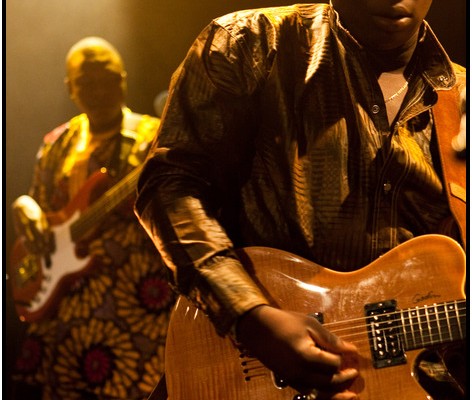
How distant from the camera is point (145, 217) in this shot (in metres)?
1.55

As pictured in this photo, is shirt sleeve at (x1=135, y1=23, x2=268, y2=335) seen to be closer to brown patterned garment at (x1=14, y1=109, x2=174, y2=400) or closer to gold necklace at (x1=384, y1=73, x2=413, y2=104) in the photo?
gold necklace at (x1=384, y1=73, x2=413, y2=104)

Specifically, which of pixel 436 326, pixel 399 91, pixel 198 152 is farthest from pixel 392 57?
pixel 436 326

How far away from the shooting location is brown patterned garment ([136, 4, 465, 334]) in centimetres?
153

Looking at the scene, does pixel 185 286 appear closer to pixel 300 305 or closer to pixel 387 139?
pixel 300 305

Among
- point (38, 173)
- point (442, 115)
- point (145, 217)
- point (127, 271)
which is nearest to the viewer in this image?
point (145, 217)

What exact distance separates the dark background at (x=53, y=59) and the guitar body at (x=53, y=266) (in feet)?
0.28

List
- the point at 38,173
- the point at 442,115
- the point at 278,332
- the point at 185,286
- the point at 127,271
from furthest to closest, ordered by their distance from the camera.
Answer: the point at 38,173 < the point at 127,271 < the point at 442,115 < the point at 185,286 < the point at 278,332

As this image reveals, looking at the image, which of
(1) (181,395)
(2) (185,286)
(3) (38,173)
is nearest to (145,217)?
(2) (185,286)

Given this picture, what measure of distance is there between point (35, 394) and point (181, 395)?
173cm

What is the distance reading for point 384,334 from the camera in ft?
4.72

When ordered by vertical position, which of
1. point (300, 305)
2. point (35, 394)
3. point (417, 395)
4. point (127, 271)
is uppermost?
point (300, 305)

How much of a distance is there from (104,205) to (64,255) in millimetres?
308

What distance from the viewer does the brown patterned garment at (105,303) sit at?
2811mm

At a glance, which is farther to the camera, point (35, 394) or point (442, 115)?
point (35, 394)
